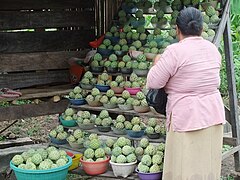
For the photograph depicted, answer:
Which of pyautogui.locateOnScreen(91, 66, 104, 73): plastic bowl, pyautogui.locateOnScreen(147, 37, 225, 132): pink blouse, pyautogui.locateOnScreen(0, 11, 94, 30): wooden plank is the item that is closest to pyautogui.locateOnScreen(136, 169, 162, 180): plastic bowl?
pyautogui.locateOnScreen(147, 37, 225, 132): pink blouse

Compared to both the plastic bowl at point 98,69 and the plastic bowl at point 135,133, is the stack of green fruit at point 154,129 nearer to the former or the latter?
the plastic bowl at point 135,133

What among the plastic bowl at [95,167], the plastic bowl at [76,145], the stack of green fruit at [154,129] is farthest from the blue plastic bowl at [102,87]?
the plastic bowl at [95,167]

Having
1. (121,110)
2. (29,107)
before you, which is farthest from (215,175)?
(29,107)

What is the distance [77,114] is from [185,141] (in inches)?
Result: 80.9

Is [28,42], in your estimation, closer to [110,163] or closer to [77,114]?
[77,114]

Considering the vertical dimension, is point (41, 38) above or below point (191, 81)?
above

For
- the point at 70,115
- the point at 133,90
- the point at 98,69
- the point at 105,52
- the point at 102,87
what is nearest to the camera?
the point at 133,90

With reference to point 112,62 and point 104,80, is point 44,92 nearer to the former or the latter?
point 104,80

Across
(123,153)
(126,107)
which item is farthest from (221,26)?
(123,153)

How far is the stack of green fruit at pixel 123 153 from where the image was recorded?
526cm

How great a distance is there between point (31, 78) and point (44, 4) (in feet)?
3.89

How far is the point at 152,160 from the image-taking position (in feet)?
16.9

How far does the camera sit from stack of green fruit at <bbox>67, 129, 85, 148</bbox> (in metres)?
5.84

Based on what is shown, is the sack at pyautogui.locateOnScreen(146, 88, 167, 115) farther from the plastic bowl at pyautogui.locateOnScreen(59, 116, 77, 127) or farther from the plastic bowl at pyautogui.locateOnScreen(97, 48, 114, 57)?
the plastic bowl at pyautogui.locateOnScreen(97, 48, 114, 57)
